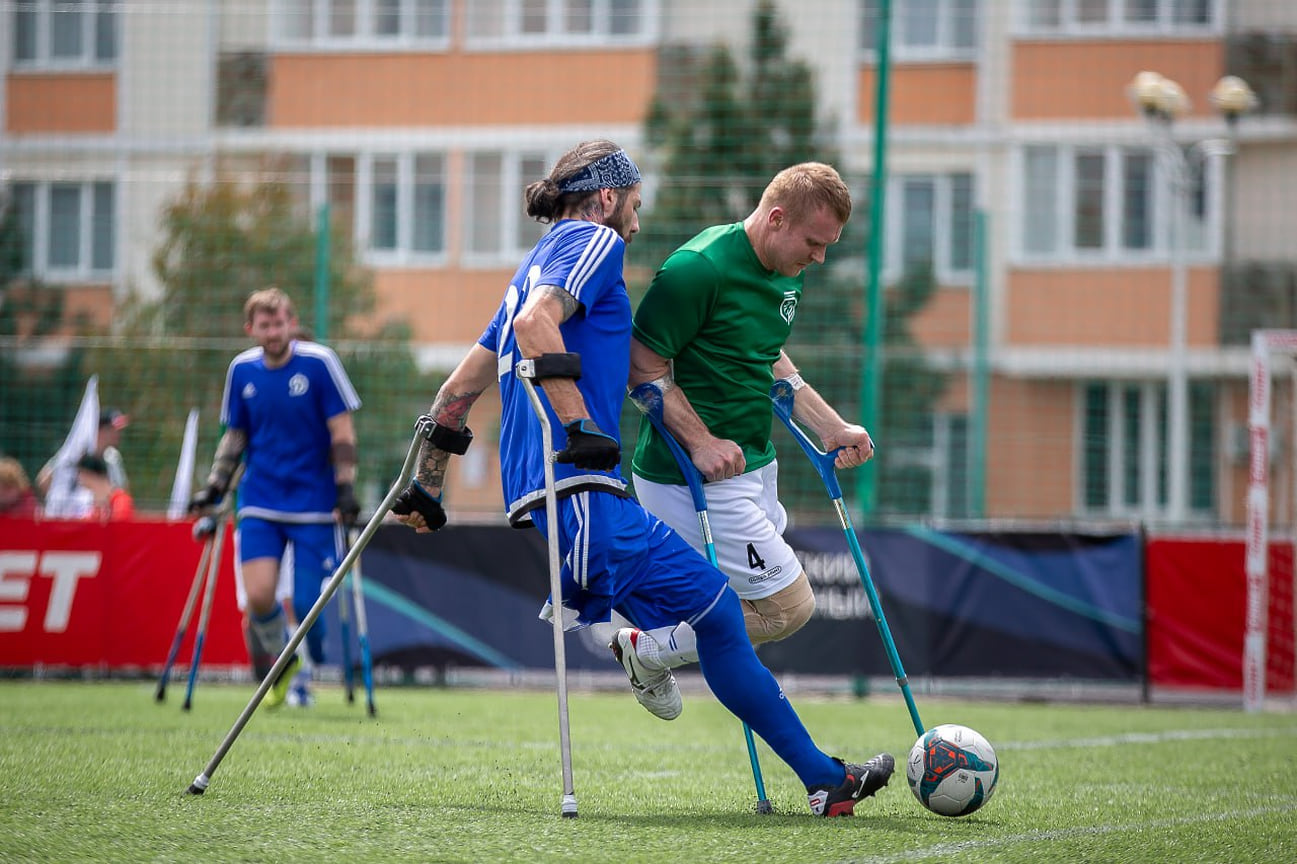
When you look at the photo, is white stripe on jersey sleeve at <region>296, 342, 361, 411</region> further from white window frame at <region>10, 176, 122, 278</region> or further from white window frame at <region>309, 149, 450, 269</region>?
white window frame at <region>309, 149, 450, 269</region>

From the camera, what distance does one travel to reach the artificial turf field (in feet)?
15.6

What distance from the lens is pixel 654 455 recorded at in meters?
6.12

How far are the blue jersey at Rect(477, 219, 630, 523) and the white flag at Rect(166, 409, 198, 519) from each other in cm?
940

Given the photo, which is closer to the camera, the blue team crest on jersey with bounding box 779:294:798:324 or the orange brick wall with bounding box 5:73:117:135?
the blue team crest on jersey with bounding box 779:294:798:324

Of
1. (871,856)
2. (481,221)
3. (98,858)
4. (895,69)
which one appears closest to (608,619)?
(871,856)

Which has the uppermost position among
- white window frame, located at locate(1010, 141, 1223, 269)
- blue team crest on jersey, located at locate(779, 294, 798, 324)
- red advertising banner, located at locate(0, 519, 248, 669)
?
white window frame, located at locate(1010, 141, 1223, 269)

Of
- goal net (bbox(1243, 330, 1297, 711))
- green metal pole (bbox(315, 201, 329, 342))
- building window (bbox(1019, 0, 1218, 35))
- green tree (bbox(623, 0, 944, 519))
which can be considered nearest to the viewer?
goal net (bbox(1243, 330, 1297, 711))

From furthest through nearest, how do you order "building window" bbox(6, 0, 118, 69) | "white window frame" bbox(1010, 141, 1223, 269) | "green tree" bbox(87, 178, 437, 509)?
"white window frame" bbox(1010, 141, 1223, 269)
"building window" bbox(6, 0, 118, 69)
"green tree" bbox(87, 178, 437, 509)

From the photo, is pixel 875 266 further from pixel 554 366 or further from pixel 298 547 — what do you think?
pixel 554 366

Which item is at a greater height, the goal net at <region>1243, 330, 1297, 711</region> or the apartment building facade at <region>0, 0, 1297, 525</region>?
the apartment building facade at <region>0, 0, 1297, 525</region>

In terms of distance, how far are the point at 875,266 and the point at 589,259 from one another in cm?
901

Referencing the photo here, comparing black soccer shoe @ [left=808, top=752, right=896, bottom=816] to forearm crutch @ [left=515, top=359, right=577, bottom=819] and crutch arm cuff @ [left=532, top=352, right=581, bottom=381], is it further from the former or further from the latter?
crutch arm cuff @ [left=532, top=352, right=581, bottom=381]

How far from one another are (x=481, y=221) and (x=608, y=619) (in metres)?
12.5

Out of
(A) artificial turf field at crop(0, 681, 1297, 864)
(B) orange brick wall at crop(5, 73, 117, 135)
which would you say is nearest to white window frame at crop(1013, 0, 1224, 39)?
(B) orange brick wall at crop(5, 73, 117, 135)
